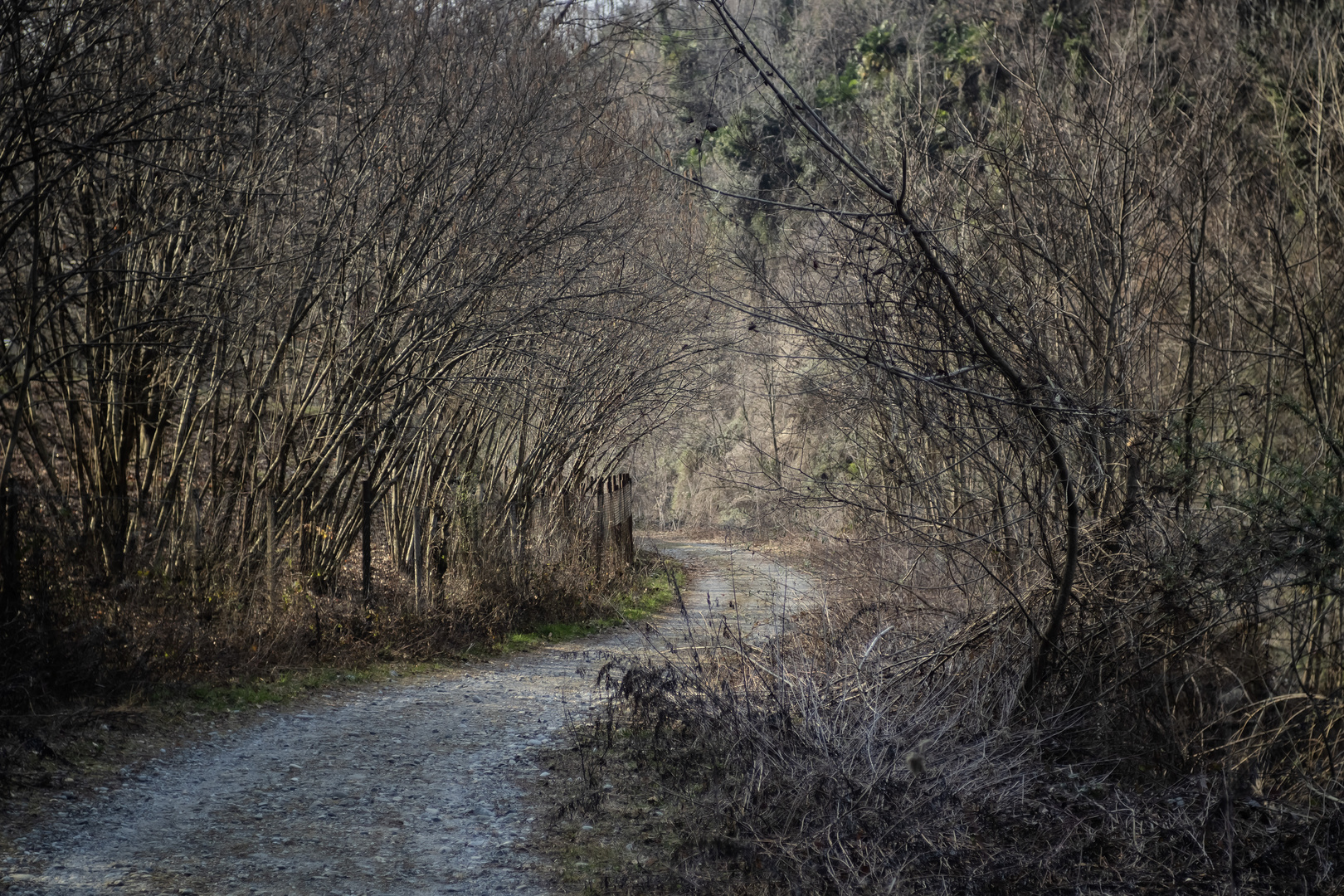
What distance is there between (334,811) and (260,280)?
446 centimetres

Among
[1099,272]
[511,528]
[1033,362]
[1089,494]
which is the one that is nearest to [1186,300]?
[1099,272]

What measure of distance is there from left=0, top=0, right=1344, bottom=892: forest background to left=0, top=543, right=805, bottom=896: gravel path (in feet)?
3.00

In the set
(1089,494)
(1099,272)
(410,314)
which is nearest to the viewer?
(1089,494)

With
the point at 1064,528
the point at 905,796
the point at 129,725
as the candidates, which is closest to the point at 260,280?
the point at 129,725

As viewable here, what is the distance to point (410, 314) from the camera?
31.6 ft

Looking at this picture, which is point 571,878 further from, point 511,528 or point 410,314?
point 511,528

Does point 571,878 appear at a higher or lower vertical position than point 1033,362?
lower

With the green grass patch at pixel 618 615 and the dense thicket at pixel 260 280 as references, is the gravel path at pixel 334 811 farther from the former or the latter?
the green grass patch at pixel 618 615

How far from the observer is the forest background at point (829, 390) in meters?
5.11

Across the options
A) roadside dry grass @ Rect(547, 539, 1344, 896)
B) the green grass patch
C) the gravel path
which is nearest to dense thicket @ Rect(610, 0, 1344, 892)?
roadside dry grass @ Rect(547, 539, 1344, 896)

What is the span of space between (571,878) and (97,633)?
3940 millimetres

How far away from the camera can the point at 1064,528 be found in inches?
233

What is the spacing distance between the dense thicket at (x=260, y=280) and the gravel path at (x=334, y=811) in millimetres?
1275

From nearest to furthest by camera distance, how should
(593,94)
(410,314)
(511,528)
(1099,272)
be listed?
(1099,272) → (410,314) → (593,94) → (511,528)
